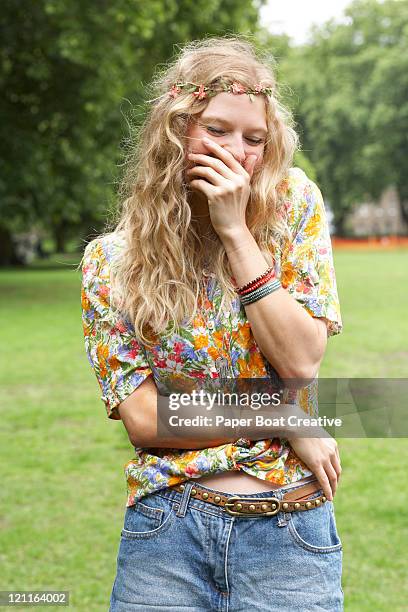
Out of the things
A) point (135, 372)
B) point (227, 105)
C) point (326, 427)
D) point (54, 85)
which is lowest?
point (326, 427)

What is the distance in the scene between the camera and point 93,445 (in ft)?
25.8

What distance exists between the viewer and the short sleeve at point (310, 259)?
6.75 ft

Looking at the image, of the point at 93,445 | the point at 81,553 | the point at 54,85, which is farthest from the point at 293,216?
the point at 54,85

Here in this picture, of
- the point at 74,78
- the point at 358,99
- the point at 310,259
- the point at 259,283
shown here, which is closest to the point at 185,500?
the point at 259,283

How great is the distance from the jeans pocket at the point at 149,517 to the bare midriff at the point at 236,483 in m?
0.10

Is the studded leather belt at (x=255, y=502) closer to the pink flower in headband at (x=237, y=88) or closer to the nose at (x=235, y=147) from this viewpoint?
the nose at (x=235, y=147)

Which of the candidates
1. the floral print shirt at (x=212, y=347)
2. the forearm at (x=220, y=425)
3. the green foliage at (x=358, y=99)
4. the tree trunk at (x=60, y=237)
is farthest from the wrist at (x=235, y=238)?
the green foliage at (x=358, y=99)

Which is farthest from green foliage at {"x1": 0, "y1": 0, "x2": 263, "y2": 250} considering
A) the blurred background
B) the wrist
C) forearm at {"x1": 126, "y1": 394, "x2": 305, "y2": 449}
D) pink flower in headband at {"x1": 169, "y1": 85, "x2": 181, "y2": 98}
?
forearm at {"x1": 126, "y1": 394, "x2": 305, "y2": 449}

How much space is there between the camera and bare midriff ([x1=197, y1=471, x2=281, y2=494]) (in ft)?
6.63

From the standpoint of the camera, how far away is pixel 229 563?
200 cm

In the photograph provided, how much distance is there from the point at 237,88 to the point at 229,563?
108cm

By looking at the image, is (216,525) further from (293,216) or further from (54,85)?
(54,85)

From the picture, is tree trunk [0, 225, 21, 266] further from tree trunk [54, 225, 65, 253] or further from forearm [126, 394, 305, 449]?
forearm [126, 394, 305, 449]

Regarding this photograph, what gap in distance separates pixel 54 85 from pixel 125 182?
71.0 feet
